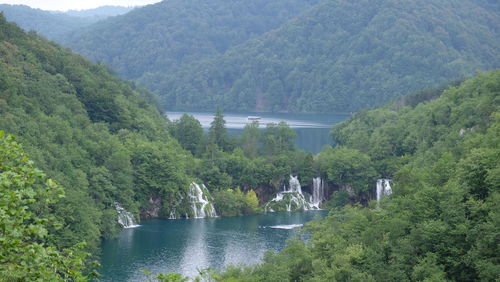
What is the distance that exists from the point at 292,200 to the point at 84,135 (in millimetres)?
26148

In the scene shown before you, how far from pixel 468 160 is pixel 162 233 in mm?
34180

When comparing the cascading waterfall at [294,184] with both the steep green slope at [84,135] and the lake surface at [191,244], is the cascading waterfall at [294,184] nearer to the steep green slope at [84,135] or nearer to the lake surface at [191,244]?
the lake surface at [191,244]

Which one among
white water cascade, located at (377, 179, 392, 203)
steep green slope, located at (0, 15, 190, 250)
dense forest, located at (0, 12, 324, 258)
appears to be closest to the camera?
steep green slope, located at (0, 15, 190, 250)

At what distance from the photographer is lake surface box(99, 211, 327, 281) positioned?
184ft

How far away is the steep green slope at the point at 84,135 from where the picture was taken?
209 ft

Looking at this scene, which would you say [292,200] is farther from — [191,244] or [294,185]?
[191,244]

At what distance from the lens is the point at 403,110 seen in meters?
112

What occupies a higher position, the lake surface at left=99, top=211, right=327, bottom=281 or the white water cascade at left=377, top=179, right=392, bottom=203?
the white water cascade at left=377, top=179, right=392, bottom=203

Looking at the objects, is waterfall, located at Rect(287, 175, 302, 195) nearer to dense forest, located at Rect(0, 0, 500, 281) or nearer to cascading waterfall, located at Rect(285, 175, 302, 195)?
cascading waterfall, located at Rect(285, 175, 302, 195)

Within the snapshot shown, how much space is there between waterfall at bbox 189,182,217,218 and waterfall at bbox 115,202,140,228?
8.64m

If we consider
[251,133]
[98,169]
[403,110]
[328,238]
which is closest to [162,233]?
[98,169]

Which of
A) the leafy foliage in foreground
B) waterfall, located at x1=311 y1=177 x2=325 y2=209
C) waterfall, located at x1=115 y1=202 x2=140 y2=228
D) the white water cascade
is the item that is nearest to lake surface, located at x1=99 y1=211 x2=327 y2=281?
waterfall, located at x1=115 y1=202 x2=140 y2=228

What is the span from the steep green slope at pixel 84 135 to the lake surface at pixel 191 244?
276 cm

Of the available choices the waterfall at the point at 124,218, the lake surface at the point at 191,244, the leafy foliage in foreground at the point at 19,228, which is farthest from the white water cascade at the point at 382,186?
the leafy foliage in foreground at the point at 19,228
